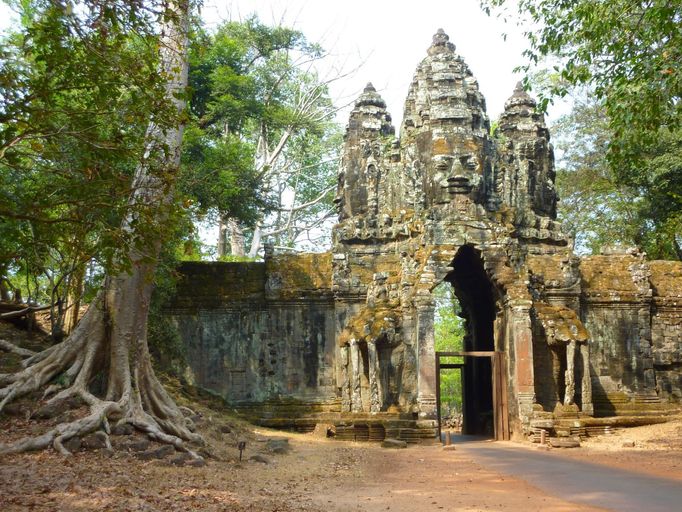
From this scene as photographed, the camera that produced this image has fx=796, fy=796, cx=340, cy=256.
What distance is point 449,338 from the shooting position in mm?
43469

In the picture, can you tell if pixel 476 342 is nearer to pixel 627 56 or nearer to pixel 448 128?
pixel 448 128

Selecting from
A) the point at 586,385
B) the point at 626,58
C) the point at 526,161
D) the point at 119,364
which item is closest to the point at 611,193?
the point at 526,161

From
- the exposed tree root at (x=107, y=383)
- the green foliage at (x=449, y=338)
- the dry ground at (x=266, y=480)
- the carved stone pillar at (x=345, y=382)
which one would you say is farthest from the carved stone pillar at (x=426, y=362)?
the green foliage at (x=449, y=338)

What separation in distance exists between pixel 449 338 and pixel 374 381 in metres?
27.9

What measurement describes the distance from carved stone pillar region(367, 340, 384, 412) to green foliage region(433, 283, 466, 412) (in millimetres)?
20127

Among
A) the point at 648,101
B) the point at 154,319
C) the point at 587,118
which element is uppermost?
the point at 587,118

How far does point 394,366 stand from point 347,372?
1.00 metres

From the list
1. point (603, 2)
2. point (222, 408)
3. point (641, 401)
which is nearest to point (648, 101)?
point (603, 2)

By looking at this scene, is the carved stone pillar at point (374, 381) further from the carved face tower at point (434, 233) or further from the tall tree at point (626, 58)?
the tall tree at point (626, 58)

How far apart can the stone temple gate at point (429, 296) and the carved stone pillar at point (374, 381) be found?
4cm

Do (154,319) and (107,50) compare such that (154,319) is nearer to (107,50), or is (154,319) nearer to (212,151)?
(212,151)

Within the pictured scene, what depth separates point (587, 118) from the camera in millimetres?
29875

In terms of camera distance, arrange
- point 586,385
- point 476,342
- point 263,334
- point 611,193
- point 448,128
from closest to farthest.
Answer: point 586,385 → point 448,128 → point 263,334 → point 476,342 → point 611,193

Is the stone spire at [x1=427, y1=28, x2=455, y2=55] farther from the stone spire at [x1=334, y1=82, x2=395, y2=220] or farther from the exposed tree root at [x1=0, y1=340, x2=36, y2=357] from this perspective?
the exposed tree root at [x1=0, y1=340, x2=36, y2=357]
